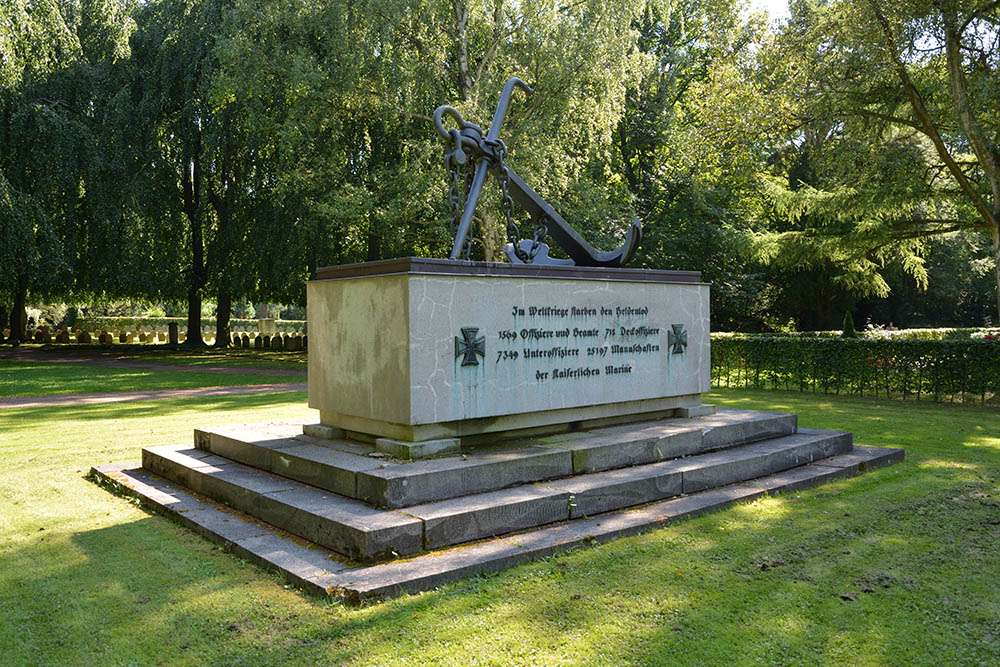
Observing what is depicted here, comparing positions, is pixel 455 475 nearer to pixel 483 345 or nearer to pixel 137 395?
pixel 483 345

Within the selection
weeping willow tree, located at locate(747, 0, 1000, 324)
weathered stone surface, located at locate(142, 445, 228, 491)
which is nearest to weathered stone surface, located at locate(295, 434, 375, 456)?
weathered stone surface, located at locate(142, 445, 228, 491)

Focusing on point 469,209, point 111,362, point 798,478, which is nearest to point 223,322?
point 111,362

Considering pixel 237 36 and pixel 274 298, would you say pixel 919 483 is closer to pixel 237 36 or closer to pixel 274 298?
pixel 237 36

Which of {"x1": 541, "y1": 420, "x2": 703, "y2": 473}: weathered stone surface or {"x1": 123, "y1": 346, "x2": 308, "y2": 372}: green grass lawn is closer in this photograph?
{"x1": 541, "y1": 420, "x2": 703, "y2": 473}: weathered stone surface

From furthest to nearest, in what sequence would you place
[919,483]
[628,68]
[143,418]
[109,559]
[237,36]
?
[628,68] < [237,36] < [143,418] < [919,483] < [109,559]

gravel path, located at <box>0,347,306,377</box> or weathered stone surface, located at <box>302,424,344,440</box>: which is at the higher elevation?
weathered stone surface, located at <box>302,424,344,440</box>

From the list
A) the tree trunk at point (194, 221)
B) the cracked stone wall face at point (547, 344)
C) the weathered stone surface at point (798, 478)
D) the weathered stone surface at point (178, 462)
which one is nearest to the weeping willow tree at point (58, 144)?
the tree trunk at point (194, 221)

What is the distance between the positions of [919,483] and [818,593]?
3.37 m

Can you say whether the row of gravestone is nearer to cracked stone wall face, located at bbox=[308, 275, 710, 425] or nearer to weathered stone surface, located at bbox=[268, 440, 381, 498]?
cracked stone wall face, located at bbox=[308, 275, 710, 425]

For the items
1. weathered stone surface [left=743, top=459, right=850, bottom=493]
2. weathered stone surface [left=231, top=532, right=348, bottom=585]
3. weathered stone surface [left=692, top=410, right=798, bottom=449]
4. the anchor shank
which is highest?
the anchor shank

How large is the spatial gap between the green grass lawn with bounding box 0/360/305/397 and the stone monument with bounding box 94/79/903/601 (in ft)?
31.7

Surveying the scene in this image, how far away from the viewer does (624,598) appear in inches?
163

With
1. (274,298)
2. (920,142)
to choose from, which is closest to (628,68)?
(920,142)

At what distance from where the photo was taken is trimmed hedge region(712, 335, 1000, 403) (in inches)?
529
